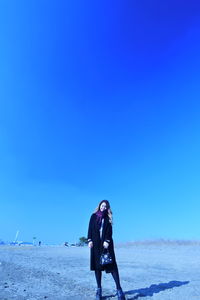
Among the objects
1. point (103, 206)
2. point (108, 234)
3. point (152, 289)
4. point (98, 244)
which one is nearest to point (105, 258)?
point (98, 244)

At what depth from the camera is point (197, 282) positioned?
924 cm

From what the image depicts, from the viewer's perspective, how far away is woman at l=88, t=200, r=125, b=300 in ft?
23.1

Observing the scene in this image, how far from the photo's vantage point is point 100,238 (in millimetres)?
7234

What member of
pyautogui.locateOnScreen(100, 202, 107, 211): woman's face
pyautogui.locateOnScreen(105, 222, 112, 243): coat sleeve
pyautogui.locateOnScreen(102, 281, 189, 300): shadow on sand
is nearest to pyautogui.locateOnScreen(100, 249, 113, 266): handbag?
pyautogui.locateOnScreen(105, 222, 112, 243): coat sleeve

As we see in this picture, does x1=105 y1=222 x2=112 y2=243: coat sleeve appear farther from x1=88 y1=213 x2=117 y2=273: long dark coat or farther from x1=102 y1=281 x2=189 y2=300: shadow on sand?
x1=102 y1=281 x2=189 y2=300: shadow on sand

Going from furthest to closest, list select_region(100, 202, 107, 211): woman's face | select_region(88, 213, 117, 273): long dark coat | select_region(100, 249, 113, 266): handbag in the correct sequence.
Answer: select_region(100, 202, 107, 211): woman's face < select_region(88, 213, 117, 273): long dark coat < select_region(100, 249, 113, 266): handbag

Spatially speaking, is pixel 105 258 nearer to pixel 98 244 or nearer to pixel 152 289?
pixel 98 244

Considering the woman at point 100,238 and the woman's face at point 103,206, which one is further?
the woman's face at point 103,206

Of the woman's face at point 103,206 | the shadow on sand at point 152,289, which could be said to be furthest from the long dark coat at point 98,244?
the shadow on sand at point 152,289

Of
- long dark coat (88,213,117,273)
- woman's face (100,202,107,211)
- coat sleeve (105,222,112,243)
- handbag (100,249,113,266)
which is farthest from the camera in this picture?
woman's face (100,202,107,211)

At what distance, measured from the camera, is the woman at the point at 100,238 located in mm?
7027

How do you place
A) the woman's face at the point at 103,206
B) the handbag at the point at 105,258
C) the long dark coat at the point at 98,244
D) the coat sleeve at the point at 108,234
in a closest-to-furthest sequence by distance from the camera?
the handbag at the point at 105,258
the long dark coat at the point at 98,244
the coat sleeve at the point at 108,234
the woman's face at the point at 103,206

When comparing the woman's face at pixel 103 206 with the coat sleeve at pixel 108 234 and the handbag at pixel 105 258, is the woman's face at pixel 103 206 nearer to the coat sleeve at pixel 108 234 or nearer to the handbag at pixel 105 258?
the coat sleeve at pixel 108 234

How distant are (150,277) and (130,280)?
44.4 inches
